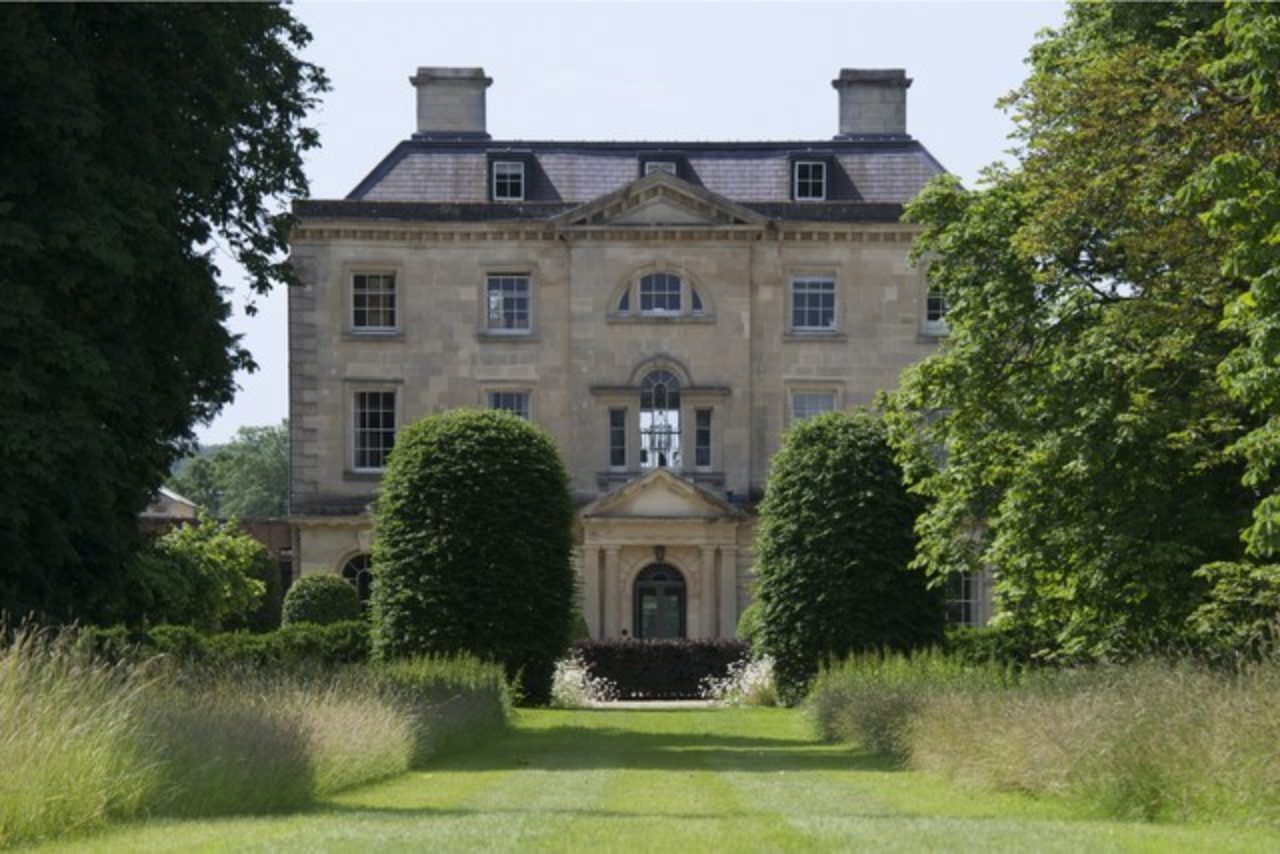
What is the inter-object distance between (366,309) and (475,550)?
968 inches

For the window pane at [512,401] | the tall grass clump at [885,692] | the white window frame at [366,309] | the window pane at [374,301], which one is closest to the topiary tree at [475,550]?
the tall grass clump at [885,692]

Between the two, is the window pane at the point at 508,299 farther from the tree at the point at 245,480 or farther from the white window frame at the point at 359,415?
the tree at the point at 245,480

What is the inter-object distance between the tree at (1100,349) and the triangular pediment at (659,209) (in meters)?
28.3

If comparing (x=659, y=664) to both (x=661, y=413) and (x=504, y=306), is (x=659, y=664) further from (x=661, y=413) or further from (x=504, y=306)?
(x=504, y=306)

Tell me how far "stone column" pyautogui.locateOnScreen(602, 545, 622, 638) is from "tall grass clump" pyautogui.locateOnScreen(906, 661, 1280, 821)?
1537 inches

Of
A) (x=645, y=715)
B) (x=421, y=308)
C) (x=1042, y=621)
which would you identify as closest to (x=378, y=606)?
(x=645, y=715)

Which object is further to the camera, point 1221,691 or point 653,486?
point 653,486

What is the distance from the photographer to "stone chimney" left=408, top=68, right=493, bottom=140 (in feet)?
229

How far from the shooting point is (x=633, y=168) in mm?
69125

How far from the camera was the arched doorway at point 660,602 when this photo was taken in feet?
213

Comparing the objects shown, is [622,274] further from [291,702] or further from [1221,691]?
[1221,691]

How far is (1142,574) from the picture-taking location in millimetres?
32906

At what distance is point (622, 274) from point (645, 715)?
81.3 ft

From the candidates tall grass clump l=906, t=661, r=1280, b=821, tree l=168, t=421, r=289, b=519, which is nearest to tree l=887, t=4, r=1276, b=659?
tall grass clump l=906, t=661, r=1280, b=821
